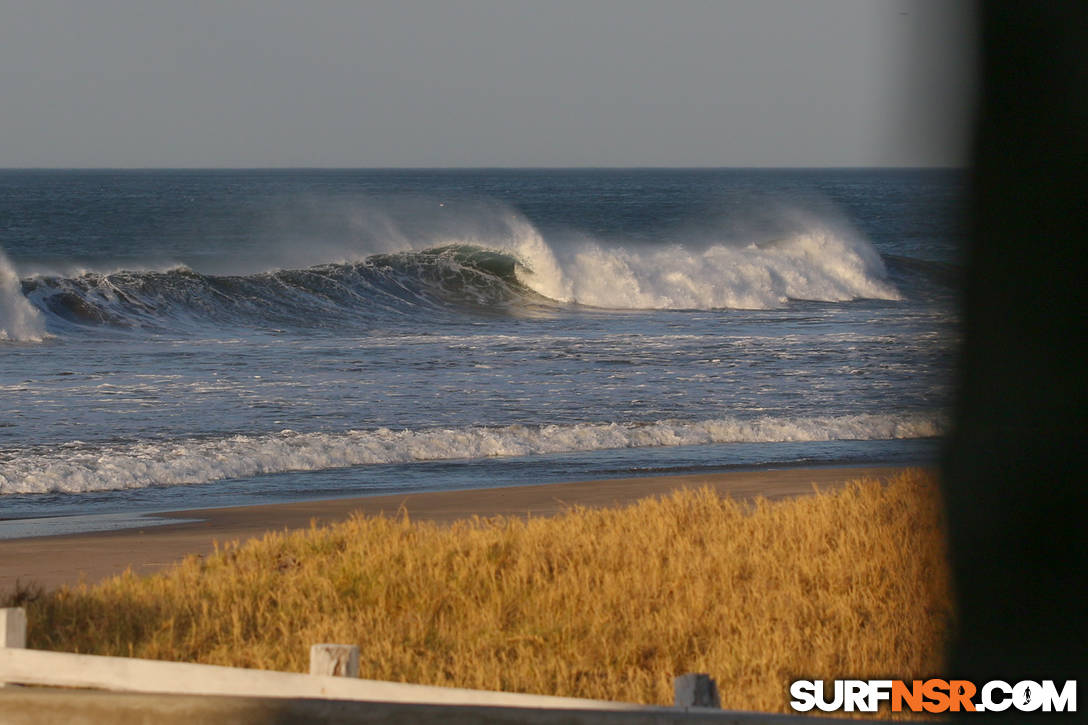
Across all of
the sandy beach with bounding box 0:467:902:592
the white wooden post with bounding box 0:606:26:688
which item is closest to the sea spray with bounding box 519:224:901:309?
the sandy beach with bounding box 0:467:902:592

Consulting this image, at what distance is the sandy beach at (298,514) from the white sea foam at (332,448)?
42.5 inches

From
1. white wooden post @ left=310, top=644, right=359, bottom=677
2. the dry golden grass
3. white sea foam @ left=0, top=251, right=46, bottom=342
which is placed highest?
white sea foam @ left=0, top=251, right=46, bottom=342

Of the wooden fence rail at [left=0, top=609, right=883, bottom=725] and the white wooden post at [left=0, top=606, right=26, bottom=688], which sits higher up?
the white wooden post at [left=0, top=606, right=26, bottom=688]

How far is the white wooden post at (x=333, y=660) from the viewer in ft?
9.08

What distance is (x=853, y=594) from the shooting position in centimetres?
542

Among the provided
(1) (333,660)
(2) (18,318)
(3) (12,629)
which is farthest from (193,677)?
(2) (18,318)

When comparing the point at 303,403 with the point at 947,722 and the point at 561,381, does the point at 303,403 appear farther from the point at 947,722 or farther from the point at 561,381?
the point at 947,722

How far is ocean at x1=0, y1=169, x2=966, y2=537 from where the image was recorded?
5.67ft

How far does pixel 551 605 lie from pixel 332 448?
7.01 metres

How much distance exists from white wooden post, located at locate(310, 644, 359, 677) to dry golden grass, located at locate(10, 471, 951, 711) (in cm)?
168

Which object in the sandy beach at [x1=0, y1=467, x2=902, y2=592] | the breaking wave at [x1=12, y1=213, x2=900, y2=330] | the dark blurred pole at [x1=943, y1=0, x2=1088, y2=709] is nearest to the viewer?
the dark blurred pole at [x1=943, y1=0, x2=1088, y2=709]

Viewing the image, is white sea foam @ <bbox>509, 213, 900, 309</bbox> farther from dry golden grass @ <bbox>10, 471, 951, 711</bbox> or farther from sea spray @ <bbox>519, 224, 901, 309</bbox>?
dry golden grass @ <bbox>10, 471, 951, 711</bbox>

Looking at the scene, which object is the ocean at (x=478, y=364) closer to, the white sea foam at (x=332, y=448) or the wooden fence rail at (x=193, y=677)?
the white sea foam at (x=332, y=448)

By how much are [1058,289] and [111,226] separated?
206 feet
